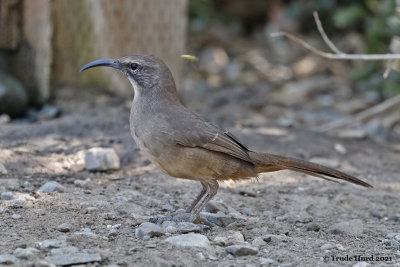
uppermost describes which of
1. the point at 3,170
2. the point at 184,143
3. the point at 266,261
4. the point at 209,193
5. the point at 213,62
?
the point at 213,62

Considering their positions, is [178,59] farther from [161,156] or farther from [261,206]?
[161,156]

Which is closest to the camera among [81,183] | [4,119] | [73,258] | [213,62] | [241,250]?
[73,258]

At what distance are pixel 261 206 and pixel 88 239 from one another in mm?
1686

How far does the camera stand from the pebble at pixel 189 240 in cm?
356

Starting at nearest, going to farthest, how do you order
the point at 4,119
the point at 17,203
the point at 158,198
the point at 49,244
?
1. the point at 49,244
2. the point at 17,203
3. the point at 158,198
4. the point at 4,119

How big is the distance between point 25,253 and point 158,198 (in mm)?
1611

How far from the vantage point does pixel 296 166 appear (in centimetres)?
439

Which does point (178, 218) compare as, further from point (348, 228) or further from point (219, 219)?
point (348, 228)

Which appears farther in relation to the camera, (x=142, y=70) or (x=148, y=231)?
(x=142, y=70)

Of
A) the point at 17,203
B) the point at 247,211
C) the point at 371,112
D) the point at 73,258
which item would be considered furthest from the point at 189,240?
the point at 371,112

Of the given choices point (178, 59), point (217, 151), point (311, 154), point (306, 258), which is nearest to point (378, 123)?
point (311, 154)

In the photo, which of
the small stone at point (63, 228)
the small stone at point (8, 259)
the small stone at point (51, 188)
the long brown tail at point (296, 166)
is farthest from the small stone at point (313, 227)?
the small stone at point (8, 259)

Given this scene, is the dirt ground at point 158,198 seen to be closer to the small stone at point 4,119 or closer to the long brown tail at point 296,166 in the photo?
the small stone at point 4,119

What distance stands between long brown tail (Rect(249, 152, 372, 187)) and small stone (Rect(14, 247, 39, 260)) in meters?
1.67
